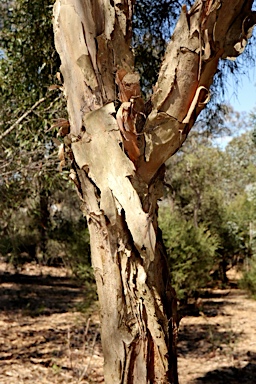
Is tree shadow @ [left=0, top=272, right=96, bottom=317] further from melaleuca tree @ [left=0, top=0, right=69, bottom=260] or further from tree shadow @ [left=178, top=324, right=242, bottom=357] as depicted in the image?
melaleuca tree @ [left=0, top=0, right=69, bottom=260]

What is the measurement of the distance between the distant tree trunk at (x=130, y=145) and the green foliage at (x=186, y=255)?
6463mm

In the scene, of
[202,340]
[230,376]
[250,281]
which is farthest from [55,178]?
[250,281]

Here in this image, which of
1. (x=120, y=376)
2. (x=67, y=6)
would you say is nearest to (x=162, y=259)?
(x=120, y=376)

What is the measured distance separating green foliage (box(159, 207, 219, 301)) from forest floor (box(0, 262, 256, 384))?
1.81 feet

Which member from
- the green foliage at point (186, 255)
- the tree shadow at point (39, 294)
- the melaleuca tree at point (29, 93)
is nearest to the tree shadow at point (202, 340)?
the green foliage at point (186, 255)

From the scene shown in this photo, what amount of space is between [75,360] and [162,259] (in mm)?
3916

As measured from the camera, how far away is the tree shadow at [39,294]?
347 inches

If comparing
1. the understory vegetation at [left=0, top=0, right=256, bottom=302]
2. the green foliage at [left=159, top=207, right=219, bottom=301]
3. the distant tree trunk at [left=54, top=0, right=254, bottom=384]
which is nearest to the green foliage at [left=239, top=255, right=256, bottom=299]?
the understory vegetation at [left=0, top=0, right=256, bottom=302]

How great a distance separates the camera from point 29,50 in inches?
204

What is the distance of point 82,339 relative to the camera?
6660mm

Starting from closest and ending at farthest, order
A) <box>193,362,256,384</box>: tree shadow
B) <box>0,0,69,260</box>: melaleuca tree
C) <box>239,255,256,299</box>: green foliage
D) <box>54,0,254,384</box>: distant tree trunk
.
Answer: <box>54,0,254,384</box>: distant tree trunk, <box>0,0,69,260</box>: melaleuca tree, <box>193,362,256,384</box>: tree shadow, <box>239,255,256,299</box>: green foliage

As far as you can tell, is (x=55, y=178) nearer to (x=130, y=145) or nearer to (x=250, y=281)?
(x=130, y=145)

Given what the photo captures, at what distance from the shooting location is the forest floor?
17.0 ft

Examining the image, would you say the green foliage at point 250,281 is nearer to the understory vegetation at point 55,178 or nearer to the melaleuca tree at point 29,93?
the understory vegetation at point 55,178
